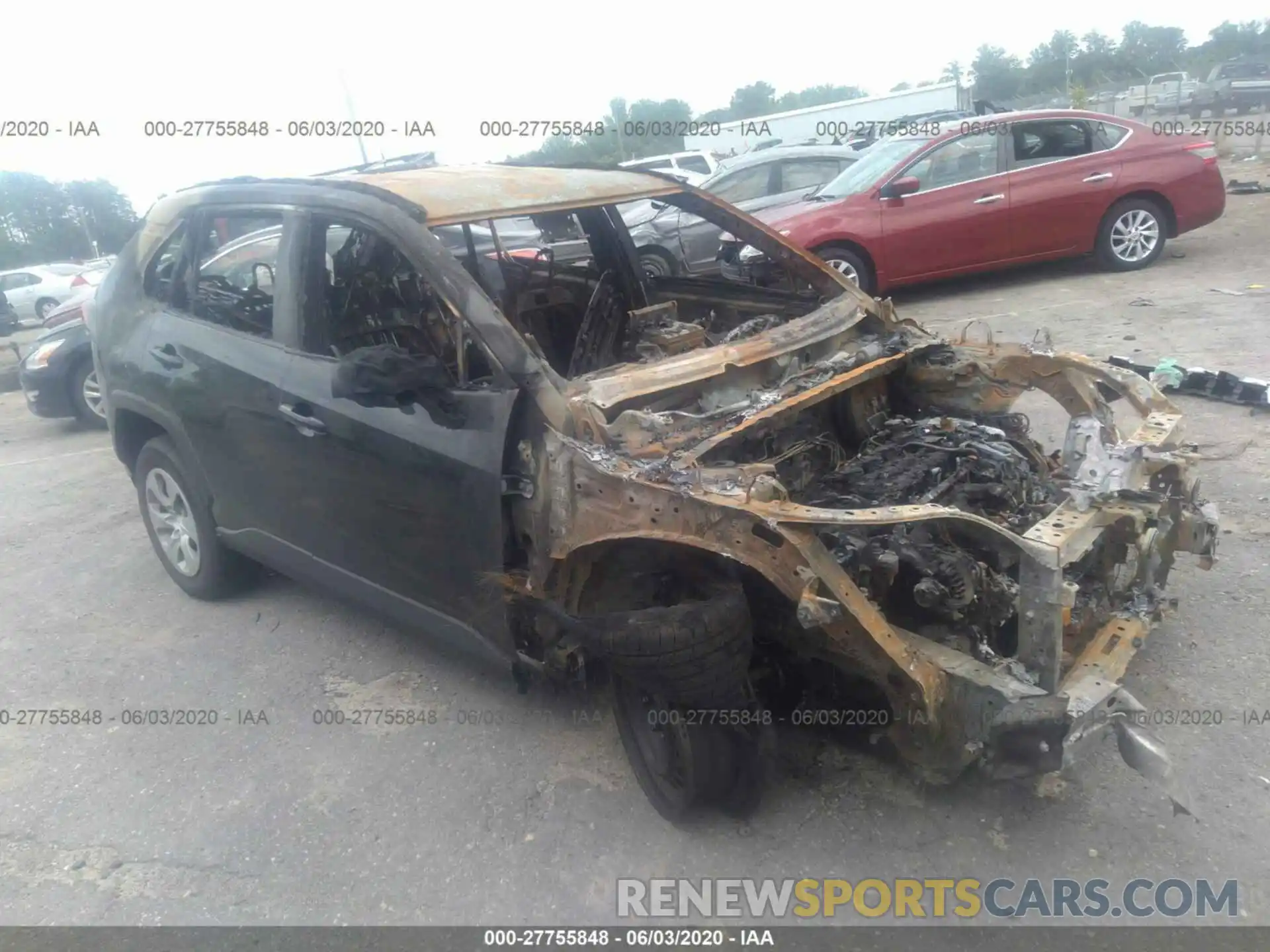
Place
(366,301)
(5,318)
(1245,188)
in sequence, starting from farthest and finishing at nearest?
→ 1. (5,318)
2. (1245,188)
3. (366,301)

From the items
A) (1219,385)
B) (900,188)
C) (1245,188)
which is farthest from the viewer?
(1245,188)

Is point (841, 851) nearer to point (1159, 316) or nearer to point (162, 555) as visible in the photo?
point (162, 555)

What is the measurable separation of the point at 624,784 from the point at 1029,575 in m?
1.44

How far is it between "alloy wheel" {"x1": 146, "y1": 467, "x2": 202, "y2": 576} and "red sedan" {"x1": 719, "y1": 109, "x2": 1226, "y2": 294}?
590 centimetres

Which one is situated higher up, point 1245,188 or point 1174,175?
point 1174,175

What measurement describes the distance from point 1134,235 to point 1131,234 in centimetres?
4

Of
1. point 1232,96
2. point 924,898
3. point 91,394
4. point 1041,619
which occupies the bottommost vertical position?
point 924,898

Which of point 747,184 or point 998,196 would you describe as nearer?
point 998,196

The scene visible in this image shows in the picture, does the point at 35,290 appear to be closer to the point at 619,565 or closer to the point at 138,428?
the point at 138,428

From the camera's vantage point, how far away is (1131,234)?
9.02 metres

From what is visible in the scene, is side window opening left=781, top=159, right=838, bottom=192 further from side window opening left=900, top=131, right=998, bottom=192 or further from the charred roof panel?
the charred roof panel

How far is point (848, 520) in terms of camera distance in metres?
2.33

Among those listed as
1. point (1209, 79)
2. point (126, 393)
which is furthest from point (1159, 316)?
point (1209, 79)

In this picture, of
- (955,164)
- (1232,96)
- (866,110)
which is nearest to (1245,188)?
(955,164)
